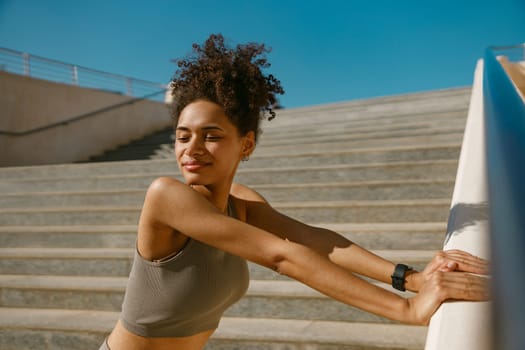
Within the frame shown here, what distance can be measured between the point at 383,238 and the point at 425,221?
18.7 inches

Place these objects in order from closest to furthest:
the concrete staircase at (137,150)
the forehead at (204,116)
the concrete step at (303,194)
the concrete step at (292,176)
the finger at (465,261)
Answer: the finger at (465,261), the forehead at (204,116), the concrete step at (303,194), the concrete step at (292,176), the concrete staircase at (137,150)

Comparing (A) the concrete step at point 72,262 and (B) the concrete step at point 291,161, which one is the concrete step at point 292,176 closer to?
(B) the concrete step at point 291,161

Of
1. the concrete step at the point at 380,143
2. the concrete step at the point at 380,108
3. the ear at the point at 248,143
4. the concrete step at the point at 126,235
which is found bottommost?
the concrete step at the point at 126,235

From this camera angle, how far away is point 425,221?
11.4 feet

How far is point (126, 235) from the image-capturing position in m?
3.83

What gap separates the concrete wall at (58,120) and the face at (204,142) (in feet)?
22.3

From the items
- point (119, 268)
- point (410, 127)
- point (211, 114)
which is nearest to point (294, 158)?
point (410, 127)

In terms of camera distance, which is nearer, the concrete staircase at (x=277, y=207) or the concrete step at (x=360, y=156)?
the concrete staircase at (x=277, y=207)

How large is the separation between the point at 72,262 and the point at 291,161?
2355 mm

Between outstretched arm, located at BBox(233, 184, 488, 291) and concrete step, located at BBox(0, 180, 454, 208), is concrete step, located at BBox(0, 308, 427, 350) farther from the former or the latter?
concrete step, located at BBox(0, 180, 454, 208)

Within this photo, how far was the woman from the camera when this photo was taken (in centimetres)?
121

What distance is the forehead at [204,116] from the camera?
1.39 metres

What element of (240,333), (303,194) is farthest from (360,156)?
(240,333)

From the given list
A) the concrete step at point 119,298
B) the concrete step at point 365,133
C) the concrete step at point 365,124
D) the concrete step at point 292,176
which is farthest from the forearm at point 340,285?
the concrete step at point 365,124
